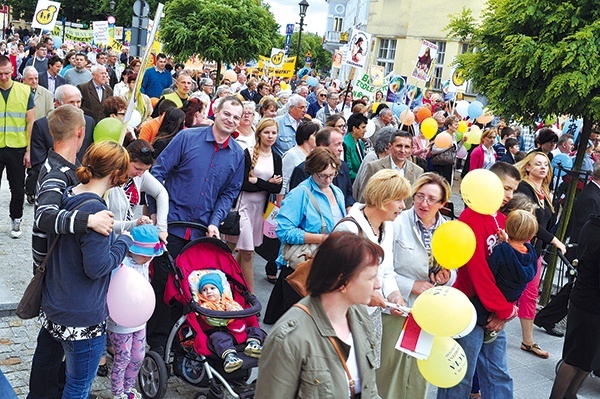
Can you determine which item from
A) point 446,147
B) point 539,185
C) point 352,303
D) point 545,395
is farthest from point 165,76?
point 352,303

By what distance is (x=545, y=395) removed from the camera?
20.1 feet

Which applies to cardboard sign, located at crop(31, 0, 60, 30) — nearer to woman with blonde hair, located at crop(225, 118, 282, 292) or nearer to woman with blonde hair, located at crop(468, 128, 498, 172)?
woman with blonde hair, located at crop(468, 128, 498, 172)

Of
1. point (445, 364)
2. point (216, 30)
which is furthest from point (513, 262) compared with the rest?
point (216, 30)

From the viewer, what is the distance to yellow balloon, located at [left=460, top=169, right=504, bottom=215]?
4578 mm

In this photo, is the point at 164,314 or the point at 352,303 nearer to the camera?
the point at 352,303

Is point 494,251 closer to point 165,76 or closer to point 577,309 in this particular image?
point 577,309

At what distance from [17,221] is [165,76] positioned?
7.18 meters

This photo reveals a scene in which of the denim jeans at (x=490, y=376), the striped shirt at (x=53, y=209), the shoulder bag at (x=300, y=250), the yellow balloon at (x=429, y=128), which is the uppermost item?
the yellow balloon at (x=429, y=128)

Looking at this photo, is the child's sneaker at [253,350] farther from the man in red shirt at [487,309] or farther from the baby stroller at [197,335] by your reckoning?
the man in red shirt at [487,309]

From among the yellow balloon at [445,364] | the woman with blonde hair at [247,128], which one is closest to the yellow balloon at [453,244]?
the yellow balloon at [445,364]

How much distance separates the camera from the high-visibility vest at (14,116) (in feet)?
25.6

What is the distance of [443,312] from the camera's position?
139 inches

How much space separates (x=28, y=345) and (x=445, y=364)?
347cm

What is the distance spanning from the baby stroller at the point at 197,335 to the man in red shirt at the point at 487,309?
152 centimetres
